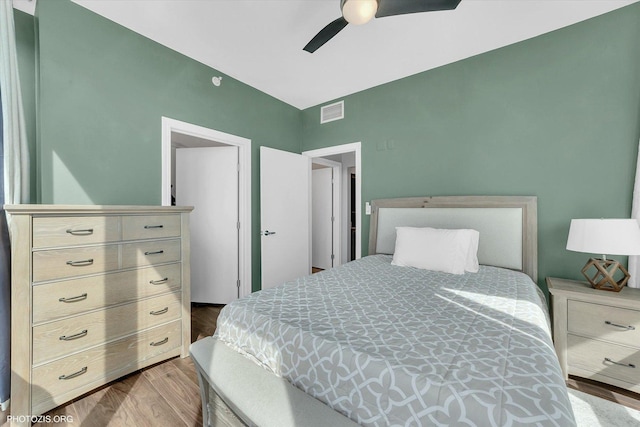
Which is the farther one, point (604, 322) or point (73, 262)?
point (604, 322)

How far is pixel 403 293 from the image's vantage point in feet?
4.99

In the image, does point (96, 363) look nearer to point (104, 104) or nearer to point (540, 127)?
point (104, 104)

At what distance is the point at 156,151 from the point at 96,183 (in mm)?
539

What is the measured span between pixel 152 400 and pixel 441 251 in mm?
2286

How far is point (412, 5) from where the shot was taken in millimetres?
1479

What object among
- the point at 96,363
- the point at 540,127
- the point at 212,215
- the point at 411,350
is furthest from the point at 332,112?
the point at 96,363

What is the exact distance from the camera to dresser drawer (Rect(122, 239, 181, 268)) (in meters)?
1.79

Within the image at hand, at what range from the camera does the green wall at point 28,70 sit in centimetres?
188

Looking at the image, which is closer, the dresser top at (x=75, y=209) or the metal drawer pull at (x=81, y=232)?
the dresser top at (x=75, y=209)

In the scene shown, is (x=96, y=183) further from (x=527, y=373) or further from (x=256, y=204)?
(x=527, y=373)

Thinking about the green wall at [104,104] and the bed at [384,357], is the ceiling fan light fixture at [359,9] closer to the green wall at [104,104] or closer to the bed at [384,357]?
the bed at [384,357]

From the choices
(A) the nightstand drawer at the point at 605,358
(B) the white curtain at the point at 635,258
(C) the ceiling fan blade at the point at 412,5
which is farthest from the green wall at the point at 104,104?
(B) the white curtain at the point at 635,258

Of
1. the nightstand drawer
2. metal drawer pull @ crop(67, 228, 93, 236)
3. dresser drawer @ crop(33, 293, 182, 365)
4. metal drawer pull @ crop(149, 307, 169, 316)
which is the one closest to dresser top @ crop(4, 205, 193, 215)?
metal drawer pull @ crop(67, 228, 93, 236)

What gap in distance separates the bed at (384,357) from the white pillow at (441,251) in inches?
10.4
